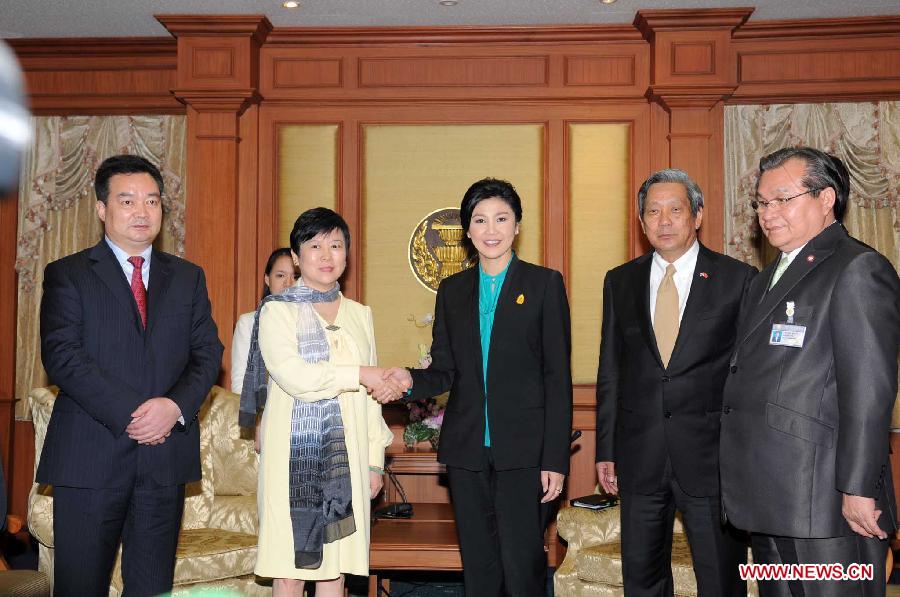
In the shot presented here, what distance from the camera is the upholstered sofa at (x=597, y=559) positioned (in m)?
3.62

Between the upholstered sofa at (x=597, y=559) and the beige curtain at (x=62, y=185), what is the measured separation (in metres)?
3.78

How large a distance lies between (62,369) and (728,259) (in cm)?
223

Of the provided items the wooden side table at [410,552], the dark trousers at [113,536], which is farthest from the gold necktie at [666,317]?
the dark trousers at [113,536]

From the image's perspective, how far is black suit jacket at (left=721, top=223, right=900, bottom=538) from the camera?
2305mm

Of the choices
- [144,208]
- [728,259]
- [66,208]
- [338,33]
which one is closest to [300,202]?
[338,33]

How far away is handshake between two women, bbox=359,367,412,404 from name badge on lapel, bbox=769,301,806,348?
124cm

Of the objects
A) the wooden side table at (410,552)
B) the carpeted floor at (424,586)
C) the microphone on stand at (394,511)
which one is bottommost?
the carpeted floor at (424,586)

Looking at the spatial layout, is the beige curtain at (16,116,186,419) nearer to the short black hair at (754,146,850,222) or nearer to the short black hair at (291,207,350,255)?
the short black hair at (291,207,350,255)

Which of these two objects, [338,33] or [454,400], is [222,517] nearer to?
[454,400]

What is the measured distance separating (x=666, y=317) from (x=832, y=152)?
11.7ft

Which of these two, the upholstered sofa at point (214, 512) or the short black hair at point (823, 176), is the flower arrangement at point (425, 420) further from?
the short black hair at point (823, 176)

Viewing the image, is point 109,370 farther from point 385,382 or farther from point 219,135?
point 219,135

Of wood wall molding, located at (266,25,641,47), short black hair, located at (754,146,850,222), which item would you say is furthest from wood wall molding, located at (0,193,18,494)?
short black hair, located at (754,146,850,222)

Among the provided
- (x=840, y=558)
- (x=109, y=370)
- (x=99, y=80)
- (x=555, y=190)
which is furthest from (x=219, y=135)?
(x=840, y=558)
